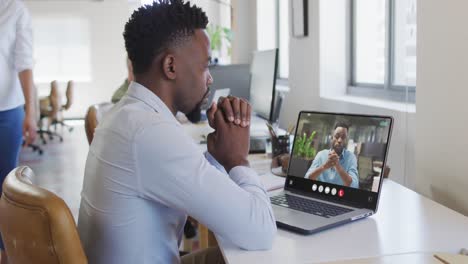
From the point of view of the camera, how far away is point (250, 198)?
116cm

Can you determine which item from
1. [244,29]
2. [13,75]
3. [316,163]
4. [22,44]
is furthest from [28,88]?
[244,29]

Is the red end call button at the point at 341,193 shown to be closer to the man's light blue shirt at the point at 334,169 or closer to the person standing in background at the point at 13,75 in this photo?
the man's light blue shirt at the point at 334,169

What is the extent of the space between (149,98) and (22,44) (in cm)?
151

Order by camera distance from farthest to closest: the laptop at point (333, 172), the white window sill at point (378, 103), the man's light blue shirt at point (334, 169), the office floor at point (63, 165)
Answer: the office floor at point (63, 165), the white window sill at point (378, 103), the man's light blue shirt at point (334, 169), the laptop at point (333, 172)

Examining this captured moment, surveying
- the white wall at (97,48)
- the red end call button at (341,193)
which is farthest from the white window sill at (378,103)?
the white wall at (97,48)

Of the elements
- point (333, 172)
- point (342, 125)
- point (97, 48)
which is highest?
point (97, 48)

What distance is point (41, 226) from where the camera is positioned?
3.16 feet

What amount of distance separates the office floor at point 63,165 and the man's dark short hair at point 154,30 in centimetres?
289

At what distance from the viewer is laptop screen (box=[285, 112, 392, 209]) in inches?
57.7

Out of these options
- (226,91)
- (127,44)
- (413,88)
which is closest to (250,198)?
(127,44)

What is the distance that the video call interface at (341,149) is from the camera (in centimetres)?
147

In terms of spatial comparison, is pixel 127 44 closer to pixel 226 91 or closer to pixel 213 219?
pixel 213 219

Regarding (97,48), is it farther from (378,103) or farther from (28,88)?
(378,103)

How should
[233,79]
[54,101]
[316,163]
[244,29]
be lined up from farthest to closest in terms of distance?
[54,101]
[244,29]
[233,79]
[316,163]
